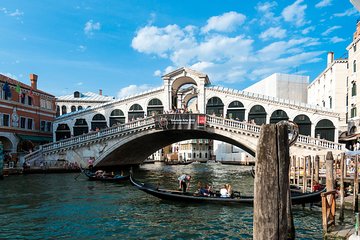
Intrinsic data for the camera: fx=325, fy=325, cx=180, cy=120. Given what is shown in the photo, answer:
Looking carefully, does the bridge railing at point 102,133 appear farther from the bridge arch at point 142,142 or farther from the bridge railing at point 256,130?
the bridge railing at point 256,130

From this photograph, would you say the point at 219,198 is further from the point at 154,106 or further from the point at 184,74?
the point at 154,106

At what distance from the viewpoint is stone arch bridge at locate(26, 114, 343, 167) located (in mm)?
→ 20930

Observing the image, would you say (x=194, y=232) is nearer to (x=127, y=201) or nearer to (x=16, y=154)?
(x=127, y=201)

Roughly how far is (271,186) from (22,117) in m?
26.1

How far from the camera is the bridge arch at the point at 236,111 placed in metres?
25.3

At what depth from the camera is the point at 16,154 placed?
80.0 feet

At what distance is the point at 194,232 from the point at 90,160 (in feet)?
55.8

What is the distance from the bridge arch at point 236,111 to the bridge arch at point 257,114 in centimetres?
62

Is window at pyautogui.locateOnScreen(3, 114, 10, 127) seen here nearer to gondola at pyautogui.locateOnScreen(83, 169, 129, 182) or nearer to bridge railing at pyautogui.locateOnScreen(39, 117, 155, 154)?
bridge railing at pyautogui.locateOnScreen(39, 117, 155, 154)

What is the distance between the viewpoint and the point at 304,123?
23.9 metres

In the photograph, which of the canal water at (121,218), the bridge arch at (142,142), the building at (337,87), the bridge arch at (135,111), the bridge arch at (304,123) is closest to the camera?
the canal water at (121,218)

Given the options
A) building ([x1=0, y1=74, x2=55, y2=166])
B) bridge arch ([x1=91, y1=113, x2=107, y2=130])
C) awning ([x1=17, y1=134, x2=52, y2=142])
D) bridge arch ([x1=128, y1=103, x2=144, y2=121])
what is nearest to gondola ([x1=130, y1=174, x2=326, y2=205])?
bridge arch ([x1=128, y1=103, x2=144, y2=121])

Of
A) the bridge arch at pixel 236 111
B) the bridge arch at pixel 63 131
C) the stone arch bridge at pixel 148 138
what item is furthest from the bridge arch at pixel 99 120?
the bridge arch at pixel 236 111

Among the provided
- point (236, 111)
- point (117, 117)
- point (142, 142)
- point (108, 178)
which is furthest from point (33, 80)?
point (236, 111)
